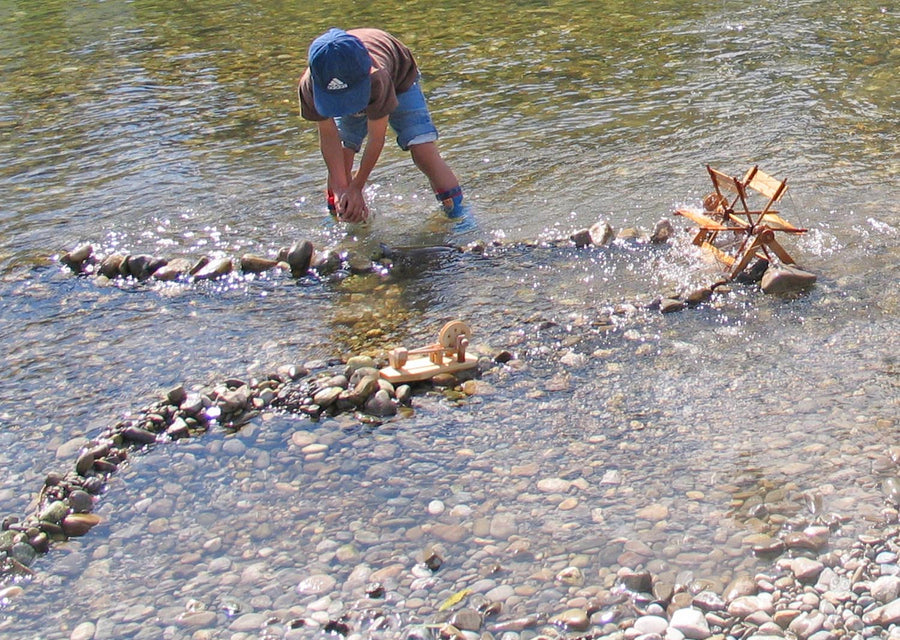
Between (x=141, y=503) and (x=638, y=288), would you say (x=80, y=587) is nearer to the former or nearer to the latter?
(x=141, y=503)

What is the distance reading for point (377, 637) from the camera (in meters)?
4.00

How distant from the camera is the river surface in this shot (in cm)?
447

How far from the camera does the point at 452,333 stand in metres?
5.77

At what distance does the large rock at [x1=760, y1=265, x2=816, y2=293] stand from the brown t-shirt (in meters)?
2.91

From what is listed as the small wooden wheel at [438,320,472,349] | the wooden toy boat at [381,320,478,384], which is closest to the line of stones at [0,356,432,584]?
the wooden toy boat at [381,320,478,384]

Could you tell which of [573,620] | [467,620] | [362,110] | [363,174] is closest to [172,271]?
[363,174]

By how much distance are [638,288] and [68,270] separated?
4394 mm

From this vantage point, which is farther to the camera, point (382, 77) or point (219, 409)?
point (382, 77)

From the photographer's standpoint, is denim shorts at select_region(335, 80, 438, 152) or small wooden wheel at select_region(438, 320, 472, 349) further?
denim shorts at select_region(335, 80, 438, 152)

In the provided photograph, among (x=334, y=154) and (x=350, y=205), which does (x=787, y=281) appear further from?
(x=334, y=154)

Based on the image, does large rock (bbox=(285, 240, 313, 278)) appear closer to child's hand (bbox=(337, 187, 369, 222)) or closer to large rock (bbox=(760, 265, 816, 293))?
child's hand (bbox=(337, 187, 369, 222))

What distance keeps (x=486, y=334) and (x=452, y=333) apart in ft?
1.90

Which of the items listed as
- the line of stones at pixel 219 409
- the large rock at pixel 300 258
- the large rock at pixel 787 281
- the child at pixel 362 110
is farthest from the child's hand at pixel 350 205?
the large rock at pixel 787 281

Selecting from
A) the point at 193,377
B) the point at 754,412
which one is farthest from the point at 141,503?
the point at 754,412
